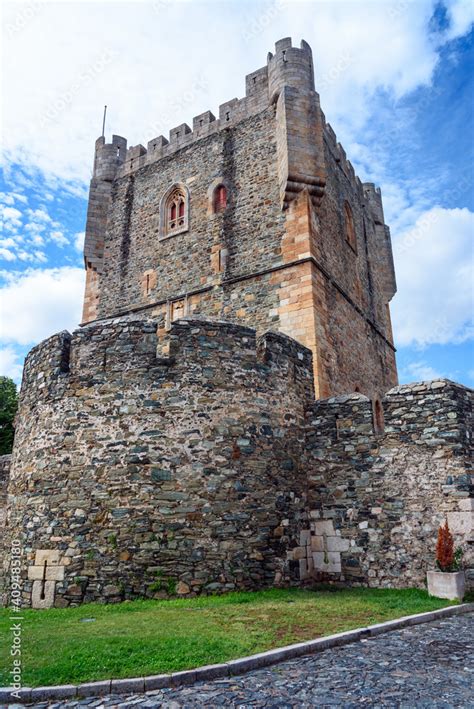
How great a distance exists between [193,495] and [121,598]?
59.5 inches

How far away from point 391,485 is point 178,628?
4.20m

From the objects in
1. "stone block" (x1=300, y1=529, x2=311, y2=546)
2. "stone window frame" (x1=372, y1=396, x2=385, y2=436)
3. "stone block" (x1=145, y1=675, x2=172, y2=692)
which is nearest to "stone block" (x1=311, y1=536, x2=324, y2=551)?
"stone block" (x1=300, y1=529, x2=311, y2=546)

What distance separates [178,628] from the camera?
4.80 metres

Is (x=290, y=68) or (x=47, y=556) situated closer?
(x=47, y=556)

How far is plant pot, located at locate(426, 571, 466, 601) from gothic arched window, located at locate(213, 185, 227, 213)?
11.4m

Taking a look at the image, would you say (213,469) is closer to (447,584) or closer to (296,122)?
(447,584)

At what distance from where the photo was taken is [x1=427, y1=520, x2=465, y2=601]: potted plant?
6.61 meters

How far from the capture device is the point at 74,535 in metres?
6.85

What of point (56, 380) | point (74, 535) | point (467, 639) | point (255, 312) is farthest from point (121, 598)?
point (255, 312)

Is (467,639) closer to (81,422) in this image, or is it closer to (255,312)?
(81,422)

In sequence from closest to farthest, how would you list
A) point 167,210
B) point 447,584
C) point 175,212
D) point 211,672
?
point 211,672 → point 447,584 → point 175,212 → point 167,210

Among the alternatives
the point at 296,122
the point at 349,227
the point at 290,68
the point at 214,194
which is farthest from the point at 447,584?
the point at 290,68

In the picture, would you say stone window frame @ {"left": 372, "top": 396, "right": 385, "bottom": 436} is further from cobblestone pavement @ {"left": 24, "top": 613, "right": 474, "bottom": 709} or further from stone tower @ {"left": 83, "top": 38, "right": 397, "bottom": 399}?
cobblestone pavement @ {"left": 24, "top": 613, "right": 474, "bottom": 709}

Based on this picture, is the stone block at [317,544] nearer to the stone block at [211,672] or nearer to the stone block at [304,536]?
the stone block at [304,536]
